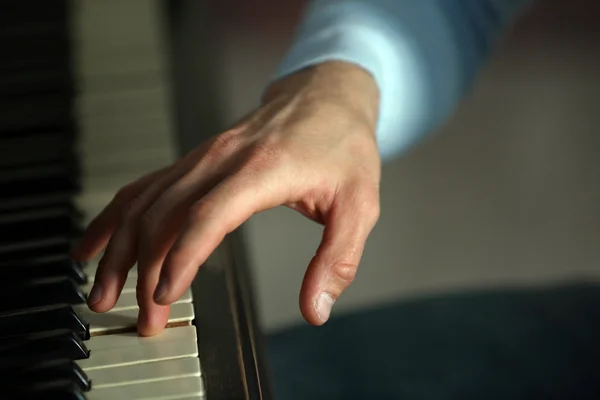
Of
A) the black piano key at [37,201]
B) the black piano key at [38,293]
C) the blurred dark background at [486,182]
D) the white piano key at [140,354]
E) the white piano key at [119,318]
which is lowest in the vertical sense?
the blurred dark background at [486,182]

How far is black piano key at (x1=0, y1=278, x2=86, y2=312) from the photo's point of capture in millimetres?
603

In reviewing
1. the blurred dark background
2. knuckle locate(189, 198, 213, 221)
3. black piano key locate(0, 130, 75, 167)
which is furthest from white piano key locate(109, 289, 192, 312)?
the blurred dark background

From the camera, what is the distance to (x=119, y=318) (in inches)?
23.5

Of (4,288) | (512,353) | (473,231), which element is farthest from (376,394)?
(473,231)

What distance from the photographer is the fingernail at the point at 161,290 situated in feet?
1.68

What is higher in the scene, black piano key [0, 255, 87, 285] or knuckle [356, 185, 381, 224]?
knuckle [356, 185, 381, 224]

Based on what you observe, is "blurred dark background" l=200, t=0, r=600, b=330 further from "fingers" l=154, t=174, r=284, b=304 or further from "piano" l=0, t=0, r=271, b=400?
"fingers" l=154, t=174, r=284, b=304

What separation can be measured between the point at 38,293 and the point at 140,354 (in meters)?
0.10

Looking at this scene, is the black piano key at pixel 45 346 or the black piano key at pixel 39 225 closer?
the black piano key at pixel 45 346

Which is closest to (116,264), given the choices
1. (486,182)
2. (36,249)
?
(36,249)

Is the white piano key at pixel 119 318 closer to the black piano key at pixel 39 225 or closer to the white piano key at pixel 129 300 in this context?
the white piano key at pixel 129 300

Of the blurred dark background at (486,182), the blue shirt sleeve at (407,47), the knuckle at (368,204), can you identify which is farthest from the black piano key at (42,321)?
the blurred dark background at (486,182)

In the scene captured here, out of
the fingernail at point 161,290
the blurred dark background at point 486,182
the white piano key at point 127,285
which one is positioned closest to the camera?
the fingernail at point 161,290

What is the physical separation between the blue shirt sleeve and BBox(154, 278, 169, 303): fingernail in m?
0.33
